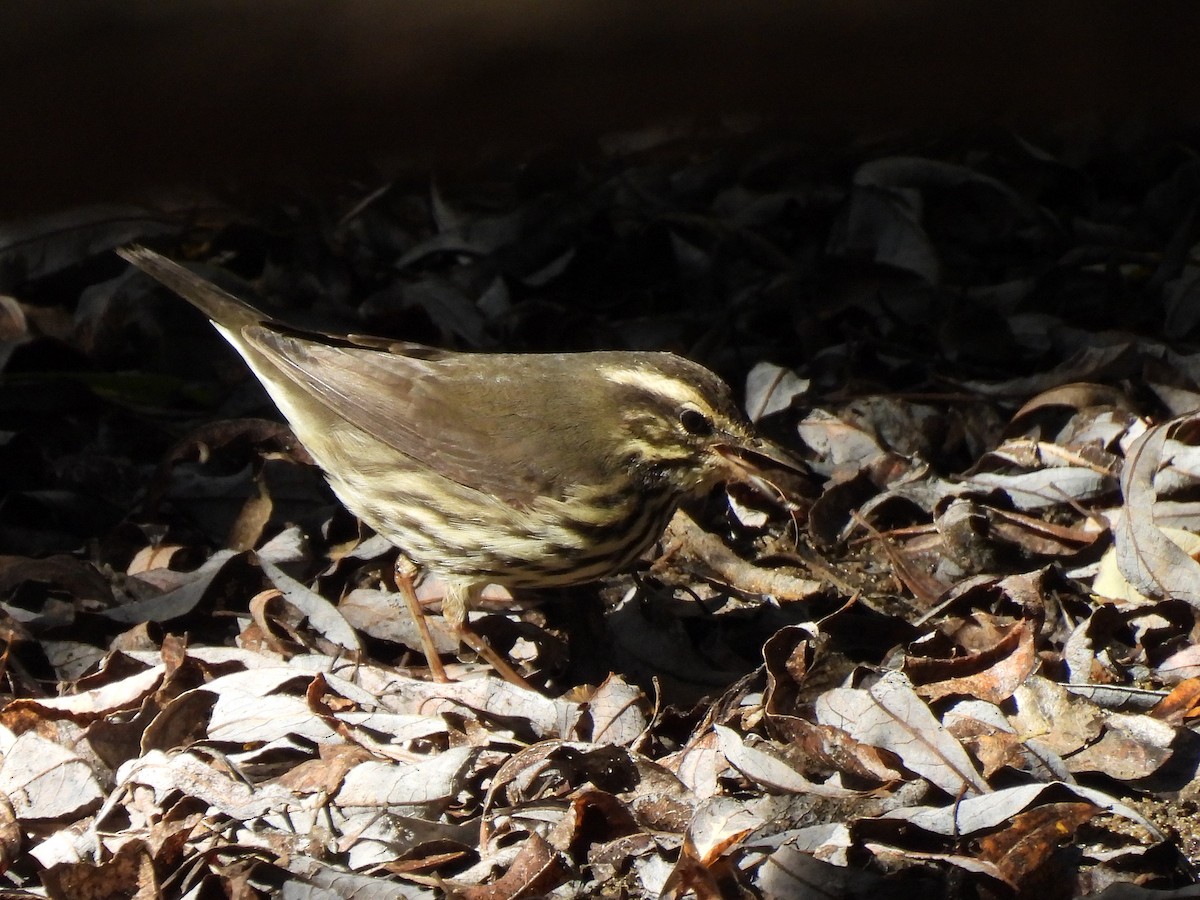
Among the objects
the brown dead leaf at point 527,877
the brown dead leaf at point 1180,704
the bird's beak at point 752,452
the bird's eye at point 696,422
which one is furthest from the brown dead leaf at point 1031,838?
the bird's eye at point 696,422

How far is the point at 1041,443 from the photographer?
5711mm

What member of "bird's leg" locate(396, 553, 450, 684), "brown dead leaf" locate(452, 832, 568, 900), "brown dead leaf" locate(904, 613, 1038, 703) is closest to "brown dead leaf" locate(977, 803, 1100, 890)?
"brown dead leaf" locate(904, 613, 1038, 703)

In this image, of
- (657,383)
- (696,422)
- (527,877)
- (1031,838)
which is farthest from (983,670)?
(527,877)

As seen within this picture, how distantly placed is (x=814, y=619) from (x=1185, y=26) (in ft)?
7.55

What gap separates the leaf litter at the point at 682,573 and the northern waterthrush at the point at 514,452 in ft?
1.27

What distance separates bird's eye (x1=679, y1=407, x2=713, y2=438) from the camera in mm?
4816

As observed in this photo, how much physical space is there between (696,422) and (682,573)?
0.86 m

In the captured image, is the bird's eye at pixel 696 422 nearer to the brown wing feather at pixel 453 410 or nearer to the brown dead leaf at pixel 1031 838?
the brown wing feather at pixel 453 410

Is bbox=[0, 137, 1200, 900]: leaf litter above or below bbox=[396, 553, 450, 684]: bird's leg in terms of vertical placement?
above

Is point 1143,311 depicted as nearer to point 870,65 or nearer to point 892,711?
point 892,711

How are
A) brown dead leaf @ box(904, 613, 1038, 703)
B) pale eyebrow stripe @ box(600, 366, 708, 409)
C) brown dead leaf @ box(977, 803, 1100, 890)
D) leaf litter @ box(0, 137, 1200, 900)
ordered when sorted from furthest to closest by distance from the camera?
pale eyebrow stripe @ box(600, 366, 708, 409)
brown dead leaf @ box(904, 613, 1038, 703)
leaf litter @ box(0, 137, 1200, 900)
brown dead leaf @ box(977, 803, 1100, 890)

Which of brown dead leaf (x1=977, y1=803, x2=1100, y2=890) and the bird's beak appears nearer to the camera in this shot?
brown dead leaf (x1=977, y1=803, x2=1100, y2=890)

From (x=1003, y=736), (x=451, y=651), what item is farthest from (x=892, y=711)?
(x=451, y=651)

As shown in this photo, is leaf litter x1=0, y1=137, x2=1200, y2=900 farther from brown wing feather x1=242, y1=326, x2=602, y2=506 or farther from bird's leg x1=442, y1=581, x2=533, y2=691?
brown wing feather x1=242, y1=326, x2=602, y2=506
